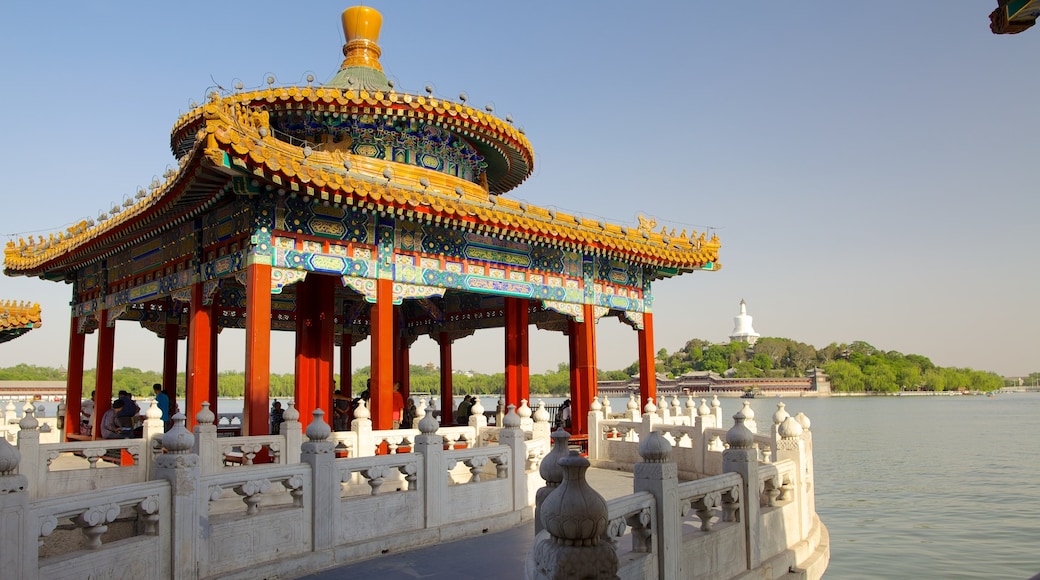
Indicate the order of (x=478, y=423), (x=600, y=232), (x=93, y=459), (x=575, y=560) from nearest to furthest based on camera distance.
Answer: (x=575, y=560)
(x=93, y=459)
(x=478, y=423)
(x=600, y=232)

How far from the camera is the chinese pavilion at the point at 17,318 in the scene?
22.8m

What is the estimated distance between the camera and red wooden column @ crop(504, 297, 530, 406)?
16.7 meters

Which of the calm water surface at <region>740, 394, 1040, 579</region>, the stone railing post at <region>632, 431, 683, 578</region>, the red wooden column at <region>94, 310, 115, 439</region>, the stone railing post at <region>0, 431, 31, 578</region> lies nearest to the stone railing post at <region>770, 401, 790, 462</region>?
the calm water surface at <region>740, 394, 1040, 579</region>

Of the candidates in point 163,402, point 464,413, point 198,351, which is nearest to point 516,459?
point 198,351

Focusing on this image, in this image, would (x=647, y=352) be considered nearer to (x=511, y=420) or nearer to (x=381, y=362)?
(x=381, y=362)

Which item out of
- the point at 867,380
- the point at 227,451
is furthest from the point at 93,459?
the point at 867,380

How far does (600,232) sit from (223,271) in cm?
717

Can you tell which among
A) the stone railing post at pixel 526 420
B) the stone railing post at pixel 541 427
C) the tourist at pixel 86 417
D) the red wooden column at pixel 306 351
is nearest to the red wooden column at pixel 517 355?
the stone railing post at pixel 526 420

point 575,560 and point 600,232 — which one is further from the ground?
point 600,232

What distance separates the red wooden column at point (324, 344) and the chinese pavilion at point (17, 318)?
1362 cm

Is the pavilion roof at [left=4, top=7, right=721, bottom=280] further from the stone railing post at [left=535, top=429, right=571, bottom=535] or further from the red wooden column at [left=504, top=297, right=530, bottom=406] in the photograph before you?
the stone railing post at [left=535, top=429, right=571, bottom=535]

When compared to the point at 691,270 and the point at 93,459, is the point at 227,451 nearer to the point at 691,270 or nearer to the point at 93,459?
the point at 93,459

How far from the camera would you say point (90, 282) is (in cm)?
1777

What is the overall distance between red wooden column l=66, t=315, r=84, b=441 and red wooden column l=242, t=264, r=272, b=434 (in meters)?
8.97
